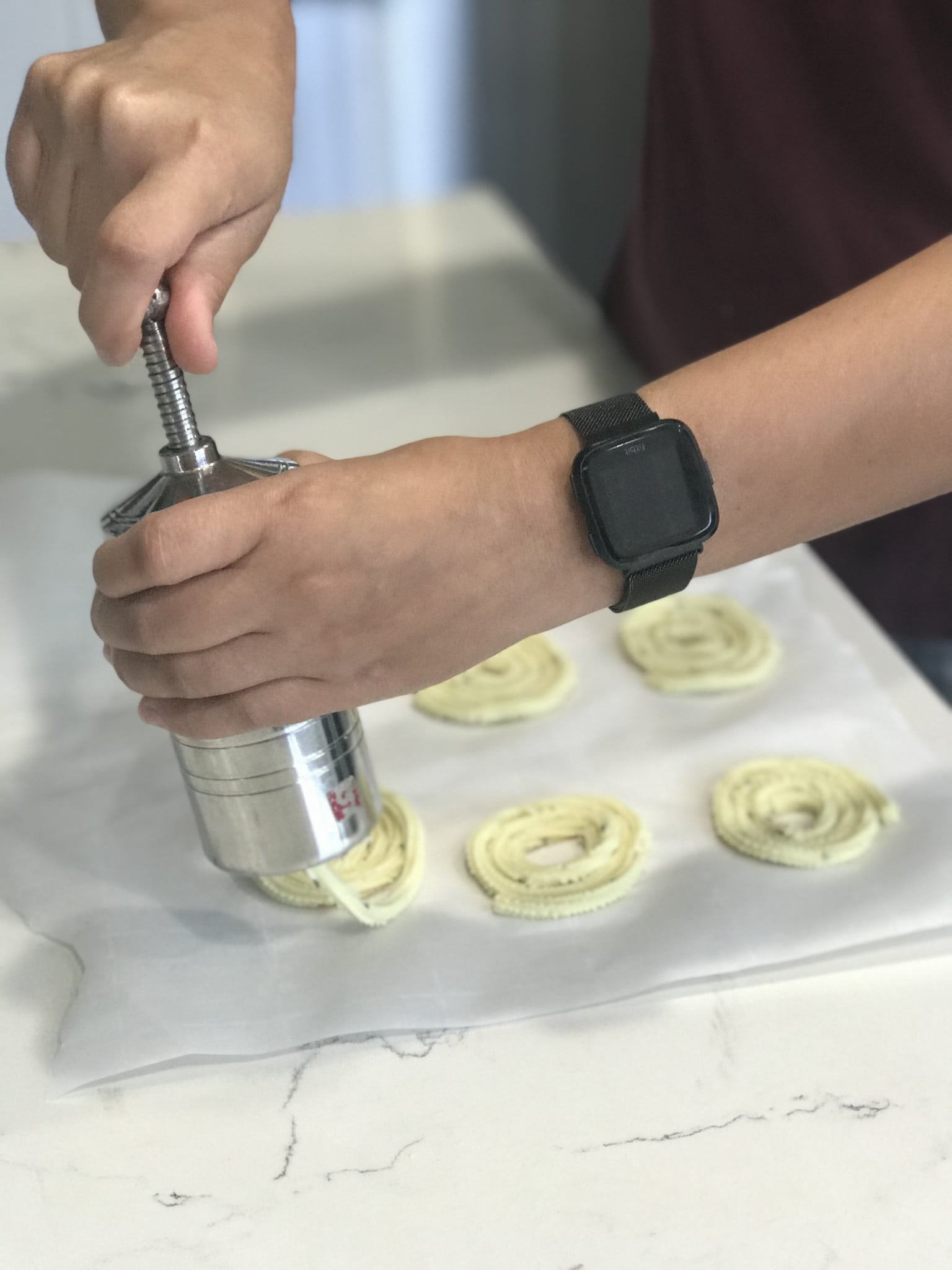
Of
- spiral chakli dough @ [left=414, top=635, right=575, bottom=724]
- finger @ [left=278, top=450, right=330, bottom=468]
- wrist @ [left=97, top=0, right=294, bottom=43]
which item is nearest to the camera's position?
finger @ [left=278, top=450, right=330, bottom=468]

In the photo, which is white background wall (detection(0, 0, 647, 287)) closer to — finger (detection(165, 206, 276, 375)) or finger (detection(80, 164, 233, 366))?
finger (detection(165, 206, 276, 375))

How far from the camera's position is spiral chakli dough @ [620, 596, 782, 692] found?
0.94 metres

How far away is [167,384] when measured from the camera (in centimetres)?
61

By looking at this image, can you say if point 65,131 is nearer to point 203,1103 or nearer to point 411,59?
point 203,1103

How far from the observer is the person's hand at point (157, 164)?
2.04ft

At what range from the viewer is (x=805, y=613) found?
1.01 meters

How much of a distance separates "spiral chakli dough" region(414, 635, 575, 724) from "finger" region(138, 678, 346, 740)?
10.3 inches

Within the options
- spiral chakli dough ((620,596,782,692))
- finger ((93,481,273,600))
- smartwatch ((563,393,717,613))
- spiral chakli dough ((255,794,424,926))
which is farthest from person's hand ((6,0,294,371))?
spiral chakli dough ((620,596,782,692))

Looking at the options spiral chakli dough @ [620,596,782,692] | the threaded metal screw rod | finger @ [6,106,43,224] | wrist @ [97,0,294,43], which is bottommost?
spiral chakli dough @ [620,596,782,692]

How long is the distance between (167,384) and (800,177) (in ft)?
2.29

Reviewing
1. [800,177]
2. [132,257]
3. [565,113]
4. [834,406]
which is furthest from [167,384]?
[565,113]

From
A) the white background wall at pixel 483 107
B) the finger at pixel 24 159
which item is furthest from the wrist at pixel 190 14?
the white background wall at pixel 483 107

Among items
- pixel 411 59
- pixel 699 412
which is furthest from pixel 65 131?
pixel 411 59

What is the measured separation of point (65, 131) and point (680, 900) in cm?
57
